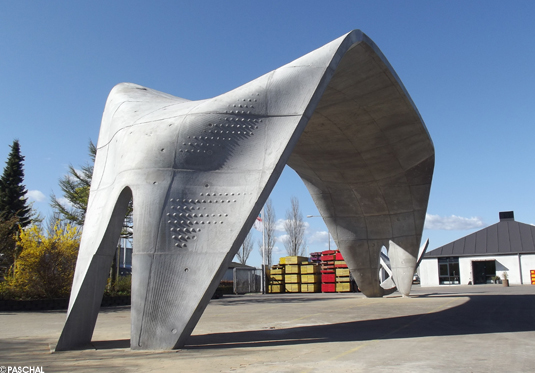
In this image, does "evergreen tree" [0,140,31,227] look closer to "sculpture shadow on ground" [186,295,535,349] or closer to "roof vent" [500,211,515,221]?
"sculpture shadow on ground" [186,295,535,349]

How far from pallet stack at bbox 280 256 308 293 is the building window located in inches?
657

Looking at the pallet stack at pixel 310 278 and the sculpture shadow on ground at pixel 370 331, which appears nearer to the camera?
the sculpture shadow on ground at pixel 370 331

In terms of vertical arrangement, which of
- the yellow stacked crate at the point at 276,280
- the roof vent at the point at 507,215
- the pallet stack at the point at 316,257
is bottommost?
the yellow stacked crate at the point at 276,280

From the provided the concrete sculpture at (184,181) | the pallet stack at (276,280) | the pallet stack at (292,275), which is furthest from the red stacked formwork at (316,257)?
the concrete sculpture at (184,181)

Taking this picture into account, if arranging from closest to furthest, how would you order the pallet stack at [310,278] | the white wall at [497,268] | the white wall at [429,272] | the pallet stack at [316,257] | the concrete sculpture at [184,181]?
the concrete sculpture at [184,181]
the pallet stack at [310,278]
the pallet stack at [316,257]
the white wall at [497,268]
the white wall at [429,272]

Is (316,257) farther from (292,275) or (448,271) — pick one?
(448,271)

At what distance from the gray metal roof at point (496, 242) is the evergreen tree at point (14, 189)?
39.9 m

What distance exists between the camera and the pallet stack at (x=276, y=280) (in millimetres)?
35844

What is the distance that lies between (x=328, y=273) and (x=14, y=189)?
30.2m

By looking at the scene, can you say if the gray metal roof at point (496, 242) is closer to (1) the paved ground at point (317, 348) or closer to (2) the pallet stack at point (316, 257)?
(2) the pallet stack at point (316, 257)

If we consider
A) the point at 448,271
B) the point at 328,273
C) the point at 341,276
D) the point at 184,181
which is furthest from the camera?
the point at 448,271

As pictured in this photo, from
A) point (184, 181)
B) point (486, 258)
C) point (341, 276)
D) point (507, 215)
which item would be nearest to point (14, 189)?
point (341, 276)

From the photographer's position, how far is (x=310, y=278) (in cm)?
3434

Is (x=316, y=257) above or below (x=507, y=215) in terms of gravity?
below
